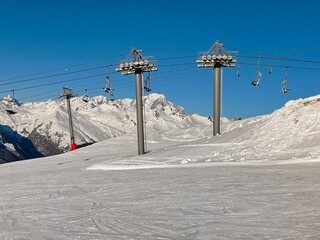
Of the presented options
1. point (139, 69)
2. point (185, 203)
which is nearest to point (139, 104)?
point (139, 69)

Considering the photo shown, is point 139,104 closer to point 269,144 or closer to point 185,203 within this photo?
Answer: point 269,144

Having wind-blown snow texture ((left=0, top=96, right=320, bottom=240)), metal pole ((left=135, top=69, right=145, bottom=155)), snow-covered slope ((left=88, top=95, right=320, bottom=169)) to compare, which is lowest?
wind-blown snow texture ((left=0, top=96, right=320, bottom=240))

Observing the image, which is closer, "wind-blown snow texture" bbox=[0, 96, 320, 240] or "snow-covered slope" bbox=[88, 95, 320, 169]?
"wind-blown snow texture" bbox=[0, 96, 320, 240]

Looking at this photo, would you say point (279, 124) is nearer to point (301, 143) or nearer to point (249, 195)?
point (301, 143)

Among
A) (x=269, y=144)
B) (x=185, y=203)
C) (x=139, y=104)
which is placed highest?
(x=139, y=104)

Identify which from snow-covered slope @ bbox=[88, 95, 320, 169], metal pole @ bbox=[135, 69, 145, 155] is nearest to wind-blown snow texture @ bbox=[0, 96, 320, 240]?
snow-covered slope @ bbox=[88, 95, 320, 169]

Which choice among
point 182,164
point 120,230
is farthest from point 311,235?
point 182,164

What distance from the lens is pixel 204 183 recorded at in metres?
15.6

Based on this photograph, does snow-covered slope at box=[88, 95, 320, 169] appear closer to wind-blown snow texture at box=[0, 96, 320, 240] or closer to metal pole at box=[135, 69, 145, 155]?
wind-blown snow texture at box=[0, 96, 320, 240]

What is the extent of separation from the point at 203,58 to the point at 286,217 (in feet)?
95.6

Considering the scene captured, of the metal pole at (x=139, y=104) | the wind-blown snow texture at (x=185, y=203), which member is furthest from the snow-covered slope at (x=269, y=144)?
the metal pole at (x=139, y=104)

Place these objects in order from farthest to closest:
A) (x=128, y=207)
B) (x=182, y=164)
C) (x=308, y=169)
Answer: (x=182, y=164) → (x=308, y=169) → (x=128, y=207)

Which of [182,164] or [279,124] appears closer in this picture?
[182,164]

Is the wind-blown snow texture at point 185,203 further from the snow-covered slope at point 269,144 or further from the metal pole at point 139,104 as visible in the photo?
the metal pole at point 139,104
